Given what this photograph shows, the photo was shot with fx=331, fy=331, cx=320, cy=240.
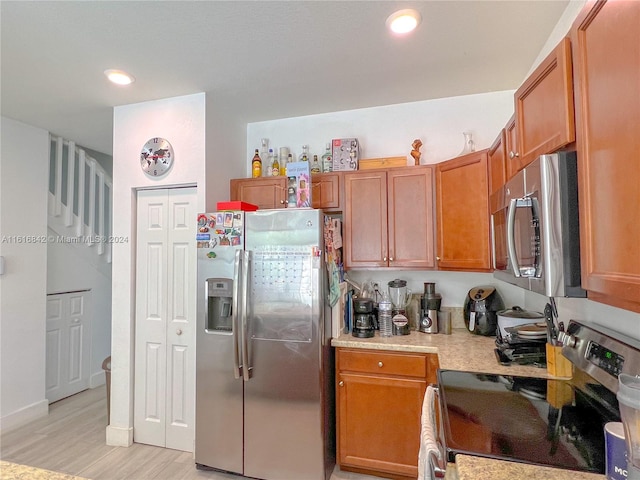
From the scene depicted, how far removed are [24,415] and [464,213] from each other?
409 cm

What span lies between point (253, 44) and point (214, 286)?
5.12 feet

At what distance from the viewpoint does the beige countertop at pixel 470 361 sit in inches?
33.0

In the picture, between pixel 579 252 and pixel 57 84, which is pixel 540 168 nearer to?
pixel 579 252

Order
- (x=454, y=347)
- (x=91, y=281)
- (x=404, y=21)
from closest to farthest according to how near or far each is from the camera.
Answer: (x=404, y=21), (x=454, y=347), (x=91, y=281)

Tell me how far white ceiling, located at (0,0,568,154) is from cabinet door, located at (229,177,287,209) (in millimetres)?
613

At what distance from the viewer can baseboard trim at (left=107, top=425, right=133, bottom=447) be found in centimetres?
258

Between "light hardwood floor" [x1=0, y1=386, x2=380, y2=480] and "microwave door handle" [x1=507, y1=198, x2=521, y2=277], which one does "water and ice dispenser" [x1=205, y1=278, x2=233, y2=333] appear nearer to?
"light hardwood floor" [x1=0, y1=386, x2=380, y2=480]

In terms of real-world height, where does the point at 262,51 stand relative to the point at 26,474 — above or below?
above

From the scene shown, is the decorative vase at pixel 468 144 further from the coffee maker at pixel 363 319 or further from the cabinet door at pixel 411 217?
the coffee maker at pixel 363 319

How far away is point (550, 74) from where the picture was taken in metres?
1.14

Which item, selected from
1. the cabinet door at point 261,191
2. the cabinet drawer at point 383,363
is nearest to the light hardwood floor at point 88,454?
the cabinet drawer at point 383,363

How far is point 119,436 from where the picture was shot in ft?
8.50

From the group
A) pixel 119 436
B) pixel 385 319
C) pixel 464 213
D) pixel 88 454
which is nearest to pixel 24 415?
pixel 88 454

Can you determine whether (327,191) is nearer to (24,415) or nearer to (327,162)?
(327,162)
